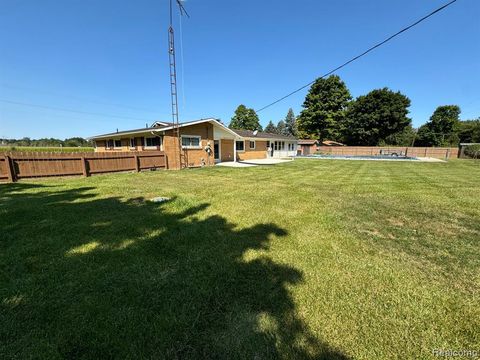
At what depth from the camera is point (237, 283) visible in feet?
8.01

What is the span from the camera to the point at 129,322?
6.28ft

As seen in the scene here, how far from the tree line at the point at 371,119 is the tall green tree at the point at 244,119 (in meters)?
15.1

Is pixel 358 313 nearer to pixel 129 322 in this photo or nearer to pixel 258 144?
pixel 129 322

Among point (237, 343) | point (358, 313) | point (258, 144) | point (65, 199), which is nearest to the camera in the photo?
point (237, 343)

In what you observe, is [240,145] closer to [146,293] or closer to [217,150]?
[217,150]

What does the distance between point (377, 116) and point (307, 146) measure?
1224 centimetres

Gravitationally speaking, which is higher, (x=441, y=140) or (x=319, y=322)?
(x=441, y=140)

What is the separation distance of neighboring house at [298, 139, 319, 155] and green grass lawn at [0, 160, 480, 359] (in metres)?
34.6

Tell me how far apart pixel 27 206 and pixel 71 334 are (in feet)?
16.8

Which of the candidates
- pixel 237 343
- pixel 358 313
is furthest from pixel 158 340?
pixel 358 313

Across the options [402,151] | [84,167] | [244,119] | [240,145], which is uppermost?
[244,119]

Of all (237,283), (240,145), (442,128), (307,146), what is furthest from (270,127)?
(237,283)

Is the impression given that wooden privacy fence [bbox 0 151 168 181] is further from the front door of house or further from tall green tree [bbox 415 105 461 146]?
tall green tree [bbox 415 105 461 146]


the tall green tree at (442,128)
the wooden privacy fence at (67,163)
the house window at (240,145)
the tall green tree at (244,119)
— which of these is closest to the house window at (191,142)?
the wooden privacy fence at (67,163)
